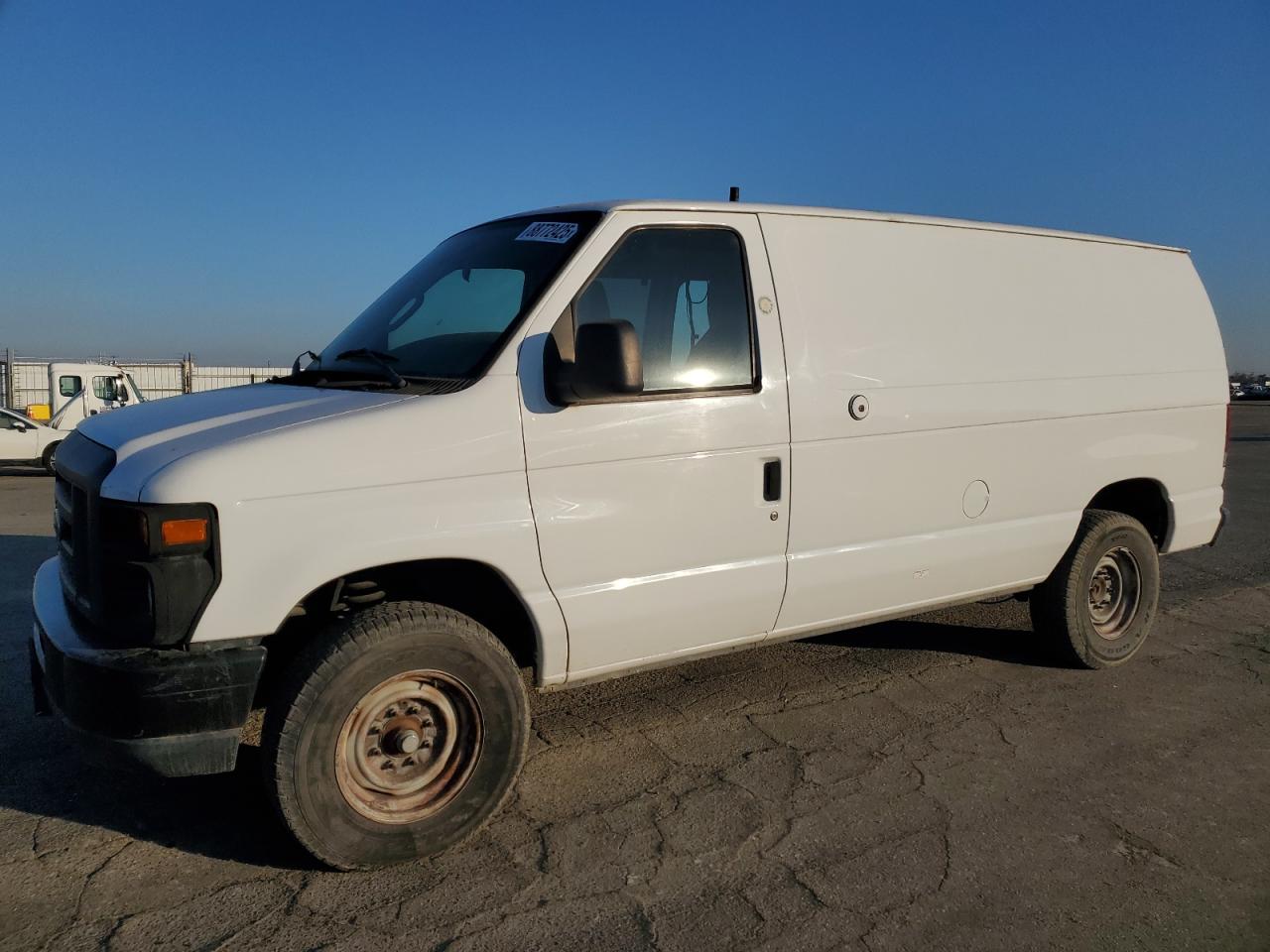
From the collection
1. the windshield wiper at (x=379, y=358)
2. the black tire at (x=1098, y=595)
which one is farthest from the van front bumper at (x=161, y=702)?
the black tire at (x=1098, y=595)

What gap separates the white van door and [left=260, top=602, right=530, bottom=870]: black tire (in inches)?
14.9

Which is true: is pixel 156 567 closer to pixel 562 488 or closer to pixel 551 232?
pixel 562 488

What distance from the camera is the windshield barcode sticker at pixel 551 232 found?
3.79 meters

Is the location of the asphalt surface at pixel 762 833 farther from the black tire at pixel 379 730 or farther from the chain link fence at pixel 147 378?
the chain link fence at pixel 147 378

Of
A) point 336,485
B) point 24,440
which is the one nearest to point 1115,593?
point 336,485

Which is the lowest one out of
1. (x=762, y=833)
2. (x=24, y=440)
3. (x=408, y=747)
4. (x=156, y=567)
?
(x=762, y=833)

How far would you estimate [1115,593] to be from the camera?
18.2ft

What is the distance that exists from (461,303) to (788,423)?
142cm

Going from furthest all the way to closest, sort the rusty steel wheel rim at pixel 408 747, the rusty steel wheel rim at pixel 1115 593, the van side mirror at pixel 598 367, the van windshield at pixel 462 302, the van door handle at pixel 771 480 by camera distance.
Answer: the rusty steel wheel rim at pixel 1115 593, the van door handle at pixel 771 480, the van windshield at pixel 462 302, the van side mirror at pixel 598 367, the rusty steel wheel rim at pixel 408 747

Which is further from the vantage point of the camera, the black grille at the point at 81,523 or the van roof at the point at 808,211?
the van roof at the point at 808,211

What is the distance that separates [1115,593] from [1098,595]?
138 mm

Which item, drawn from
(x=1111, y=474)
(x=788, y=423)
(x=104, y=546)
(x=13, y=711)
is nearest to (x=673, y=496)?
(x=788, y=423)

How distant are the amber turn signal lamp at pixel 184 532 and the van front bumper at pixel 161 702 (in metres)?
0.35

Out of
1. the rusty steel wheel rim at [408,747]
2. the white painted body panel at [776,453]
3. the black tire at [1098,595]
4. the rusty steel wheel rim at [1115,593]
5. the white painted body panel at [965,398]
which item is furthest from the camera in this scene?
the rusty steel wheel rim at [1115,593]
